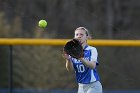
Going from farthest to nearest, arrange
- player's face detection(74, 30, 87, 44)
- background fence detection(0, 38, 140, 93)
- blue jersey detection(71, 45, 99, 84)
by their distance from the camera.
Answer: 1. background fence detection(0, 38, 140, 93)
2. blue jersey detection(71, 45, 99, 84)
3. player's face detection(74, 30, 87, 44)

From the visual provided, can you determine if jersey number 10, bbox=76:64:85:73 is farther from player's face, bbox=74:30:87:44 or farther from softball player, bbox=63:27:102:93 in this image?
player's face, bbox=74:30:87:44

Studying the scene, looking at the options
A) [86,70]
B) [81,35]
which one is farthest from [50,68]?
[81,35]

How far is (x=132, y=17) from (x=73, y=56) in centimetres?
1334

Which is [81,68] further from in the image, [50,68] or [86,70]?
[50,68]

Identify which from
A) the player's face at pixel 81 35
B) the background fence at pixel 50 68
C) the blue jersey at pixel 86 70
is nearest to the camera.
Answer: the player's face at pixel 81 35

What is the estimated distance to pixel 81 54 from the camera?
35.1 feet

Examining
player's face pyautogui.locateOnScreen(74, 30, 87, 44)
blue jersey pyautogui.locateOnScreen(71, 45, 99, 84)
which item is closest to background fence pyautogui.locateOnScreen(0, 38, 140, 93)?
blue jersey pyautogui.locateOnScreen(71, 45, 99, 84)

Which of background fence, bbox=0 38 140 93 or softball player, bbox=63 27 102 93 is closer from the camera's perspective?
softball player, bbox=63 27 102 93

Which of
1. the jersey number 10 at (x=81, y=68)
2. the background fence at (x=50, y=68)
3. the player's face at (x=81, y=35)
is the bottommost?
the background fence at (x=50, y=68)

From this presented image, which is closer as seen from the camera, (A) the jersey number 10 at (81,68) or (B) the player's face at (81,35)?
(B) the player's face at (81,35)

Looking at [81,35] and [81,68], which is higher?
[81,35]

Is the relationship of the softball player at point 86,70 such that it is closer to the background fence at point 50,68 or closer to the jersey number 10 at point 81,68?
the jersey number 10 at point 81,68

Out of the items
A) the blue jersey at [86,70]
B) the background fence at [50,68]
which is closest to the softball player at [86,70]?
the blue jersey at [86,70]

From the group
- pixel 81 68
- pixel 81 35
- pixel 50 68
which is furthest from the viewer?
pixel 50 68
